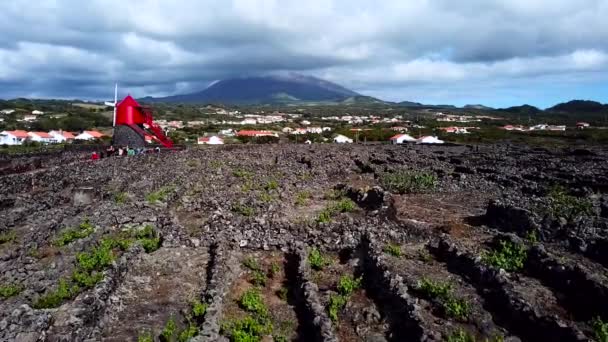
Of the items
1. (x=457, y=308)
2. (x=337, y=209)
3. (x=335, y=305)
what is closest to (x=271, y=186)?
(x=337, y=209)

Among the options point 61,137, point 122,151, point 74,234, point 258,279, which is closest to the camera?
point 258,279

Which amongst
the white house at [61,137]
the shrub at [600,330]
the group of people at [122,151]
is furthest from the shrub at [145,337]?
the white house at [61,137]

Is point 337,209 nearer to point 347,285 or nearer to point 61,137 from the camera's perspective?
point 347,285

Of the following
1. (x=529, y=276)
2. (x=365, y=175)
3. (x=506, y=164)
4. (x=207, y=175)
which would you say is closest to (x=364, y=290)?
(x=529, y=276)

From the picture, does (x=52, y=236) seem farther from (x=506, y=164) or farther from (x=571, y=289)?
(x=506, y=164)

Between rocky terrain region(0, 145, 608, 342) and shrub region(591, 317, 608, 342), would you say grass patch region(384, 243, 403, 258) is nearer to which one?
rocky terrain region(0, 145, 608, 342)

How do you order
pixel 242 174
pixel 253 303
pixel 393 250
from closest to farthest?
pixel 253 303
pixel 393 250
pixel 242 174

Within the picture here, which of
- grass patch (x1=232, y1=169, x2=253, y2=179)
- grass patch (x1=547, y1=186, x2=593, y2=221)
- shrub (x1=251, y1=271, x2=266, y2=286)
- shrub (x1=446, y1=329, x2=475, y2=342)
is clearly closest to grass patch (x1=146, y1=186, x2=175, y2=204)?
grass patch (x1=232, y1=169, x2=253, y2=179)
